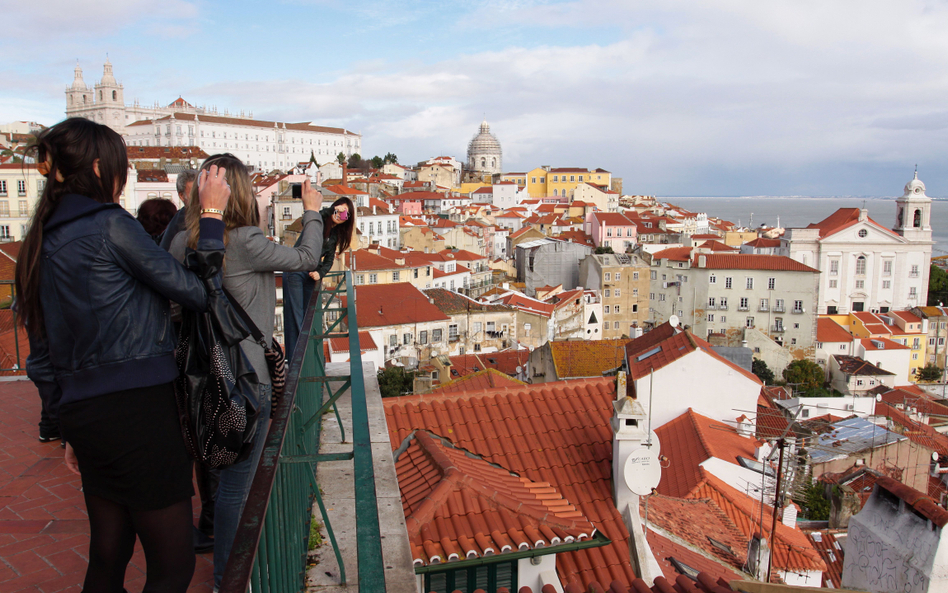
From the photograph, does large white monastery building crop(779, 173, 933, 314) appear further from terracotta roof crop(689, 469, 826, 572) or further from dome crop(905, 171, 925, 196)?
terracotta roof crop(689, 469, 826, 572)

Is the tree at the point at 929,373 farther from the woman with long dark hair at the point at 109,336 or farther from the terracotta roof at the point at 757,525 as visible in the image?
the woman with long dark hair at the point at 109,336

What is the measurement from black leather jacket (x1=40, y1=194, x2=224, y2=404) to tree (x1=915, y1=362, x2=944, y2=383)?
5656 cm

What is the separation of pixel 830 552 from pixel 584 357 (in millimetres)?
13436

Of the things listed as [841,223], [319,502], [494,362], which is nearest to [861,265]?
[841,223]

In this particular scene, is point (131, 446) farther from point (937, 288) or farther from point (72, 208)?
point (937, 288)

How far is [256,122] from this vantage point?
11212 centimetres

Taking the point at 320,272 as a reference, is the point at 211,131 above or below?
above

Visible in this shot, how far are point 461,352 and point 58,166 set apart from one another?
33.3m

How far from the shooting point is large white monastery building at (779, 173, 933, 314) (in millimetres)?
56625

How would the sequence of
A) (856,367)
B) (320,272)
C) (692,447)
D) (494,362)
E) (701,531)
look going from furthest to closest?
1. (856,367)
2. (494,362)
3. (692,447)
4. (701,531)
5. (320,272)

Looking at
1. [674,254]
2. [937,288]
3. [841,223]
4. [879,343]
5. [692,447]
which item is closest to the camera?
[692,447]

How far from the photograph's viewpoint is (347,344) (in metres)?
26.5

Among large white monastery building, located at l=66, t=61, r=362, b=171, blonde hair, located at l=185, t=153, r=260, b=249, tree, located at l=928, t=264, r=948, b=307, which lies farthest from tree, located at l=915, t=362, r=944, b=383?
large white monastery building, located at l=66, t=61, r=362, b=171

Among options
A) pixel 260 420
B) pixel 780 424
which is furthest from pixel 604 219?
pixel 260 420
